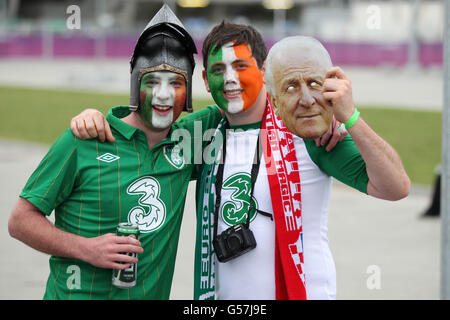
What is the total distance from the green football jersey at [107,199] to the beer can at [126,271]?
0.39ft

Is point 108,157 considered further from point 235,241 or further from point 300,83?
point 300,83

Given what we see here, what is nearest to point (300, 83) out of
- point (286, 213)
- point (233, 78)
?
point (233, 78)

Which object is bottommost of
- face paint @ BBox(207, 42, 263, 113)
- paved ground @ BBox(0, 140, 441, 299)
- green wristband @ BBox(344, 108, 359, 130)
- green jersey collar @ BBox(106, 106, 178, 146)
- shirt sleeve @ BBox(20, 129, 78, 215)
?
paved ground @ BBox(0, 140, 441, 299)

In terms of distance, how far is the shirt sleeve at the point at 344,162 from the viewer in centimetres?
296

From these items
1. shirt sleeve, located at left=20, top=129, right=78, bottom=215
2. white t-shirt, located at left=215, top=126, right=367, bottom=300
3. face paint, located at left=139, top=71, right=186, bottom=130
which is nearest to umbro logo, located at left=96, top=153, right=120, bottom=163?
shirt sleeve, located at left=20, top=129, right=78, bottom=215

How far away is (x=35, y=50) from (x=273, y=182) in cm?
4792

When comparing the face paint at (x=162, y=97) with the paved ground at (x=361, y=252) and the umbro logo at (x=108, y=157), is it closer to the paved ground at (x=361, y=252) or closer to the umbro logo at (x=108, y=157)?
the umbro logo at (x=108, y=157)

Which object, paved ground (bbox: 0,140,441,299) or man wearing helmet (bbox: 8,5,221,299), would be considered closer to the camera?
man wearing helmet (bbox: 8,5,221,299)

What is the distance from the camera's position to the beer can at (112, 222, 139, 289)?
2.97 meters

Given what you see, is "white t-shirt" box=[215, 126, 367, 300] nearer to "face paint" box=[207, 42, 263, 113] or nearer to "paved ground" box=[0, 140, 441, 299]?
"face paint" box=[207, 42, 263, 113]

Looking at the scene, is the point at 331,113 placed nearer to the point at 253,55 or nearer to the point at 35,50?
the point at 253,55

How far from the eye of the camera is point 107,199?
10.2 ft

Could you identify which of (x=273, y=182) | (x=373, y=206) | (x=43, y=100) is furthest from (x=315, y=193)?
(x=43, y=100)

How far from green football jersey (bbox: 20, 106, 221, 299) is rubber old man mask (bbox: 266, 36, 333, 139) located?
79 centimetres
